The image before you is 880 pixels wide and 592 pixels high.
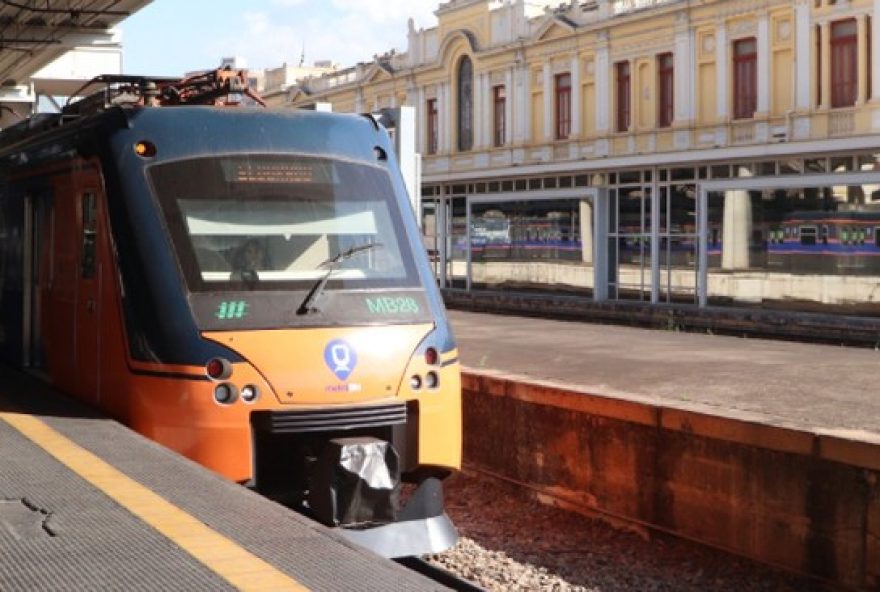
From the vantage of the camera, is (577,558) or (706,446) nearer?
(706,446)

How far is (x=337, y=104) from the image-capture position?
4966cm

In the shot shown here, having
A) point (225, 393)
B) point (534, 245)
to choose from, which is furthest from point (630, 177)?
point (225, 393)

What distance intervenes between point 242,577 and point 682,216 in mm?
28111

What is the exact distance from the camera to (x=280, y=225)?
25.6ft

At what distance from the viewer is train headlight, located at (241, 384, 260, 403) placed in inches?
281

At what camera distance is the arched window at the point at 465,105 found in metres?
42.2

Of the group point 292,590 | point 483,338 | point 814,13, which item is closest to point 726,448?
point 292,590

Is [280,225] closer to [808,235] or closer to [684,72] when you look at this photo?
[808,235]

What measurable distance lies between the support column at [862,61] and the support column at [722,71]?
13.3ft

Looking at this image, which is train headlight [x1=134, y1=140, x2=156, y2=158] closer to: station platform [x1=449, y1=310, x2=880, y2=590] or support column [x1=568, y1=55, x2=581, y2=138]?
station platform [x1=449, y1=310, x2=880, y2=590]

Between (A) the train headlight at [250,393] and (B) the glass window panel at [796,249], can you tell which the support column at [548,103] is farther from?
(A) the train headlight at [250,393]

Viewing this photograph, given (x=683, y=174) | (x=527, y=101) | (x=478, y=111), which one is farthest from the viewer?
(x=478, y=111)

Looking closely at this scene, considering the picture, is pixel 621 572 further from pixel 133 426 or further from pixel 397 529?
pixel 133 426

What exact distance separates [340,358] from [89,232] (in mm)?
2012
